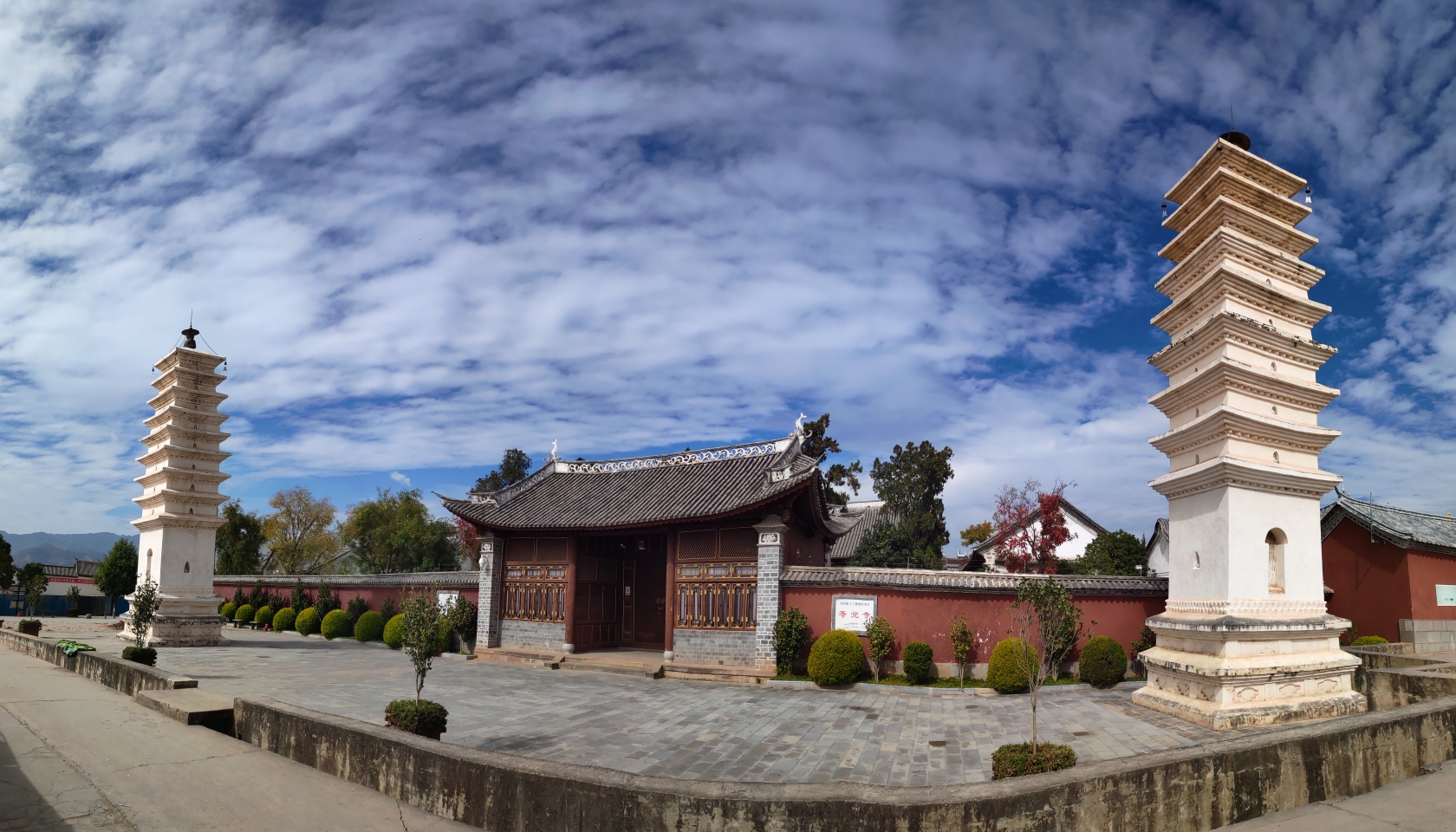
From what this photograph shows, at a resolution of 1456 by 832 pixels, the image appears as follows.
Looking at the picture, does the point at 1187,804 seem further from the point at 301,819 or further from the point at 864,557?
the point at 864,557

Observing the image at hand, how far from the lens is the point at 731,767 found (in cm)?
959

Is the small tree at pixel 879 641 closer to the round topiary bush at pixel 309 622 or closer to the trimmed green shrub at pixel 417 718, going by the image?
the trimmed green shrub at pixel 417 718

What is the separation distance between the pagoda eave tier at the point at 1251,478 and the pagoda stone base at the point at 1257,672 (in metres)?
1.87

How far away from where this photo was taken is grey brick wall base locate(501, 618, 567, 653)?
69.1 feet

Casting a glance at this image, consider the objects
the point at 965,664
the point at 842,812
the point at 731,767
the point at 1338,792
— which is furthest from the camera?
the point at 965,664

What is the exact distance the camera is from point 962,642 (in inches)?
634

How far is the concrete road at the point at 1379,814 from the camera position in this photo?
595cm

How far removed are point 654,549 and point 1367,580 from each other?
17036mm

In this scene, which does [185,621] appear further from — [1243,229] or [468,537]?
[1243,229]

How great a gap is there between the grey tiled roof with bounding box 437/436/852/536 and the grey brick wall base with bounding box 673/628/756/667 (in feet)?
8.84

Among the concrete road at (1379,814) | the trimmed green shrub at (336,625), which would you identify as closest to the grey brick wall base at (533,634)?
the trimmed green shrub at (336,625)

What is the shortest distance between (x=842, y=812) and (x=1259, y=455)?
10.4 m

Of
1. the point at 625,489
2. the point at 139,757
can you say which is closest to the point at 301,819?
Answer: the point at 139,757

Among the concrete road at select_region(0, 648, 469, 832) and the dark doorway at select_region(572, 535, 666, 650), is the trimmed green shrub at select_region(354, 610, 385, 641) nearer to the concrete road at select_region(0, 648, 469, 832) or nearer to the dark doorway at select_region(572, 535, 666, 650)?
the dark doorway at select_region(572, 535, 666, 650)
